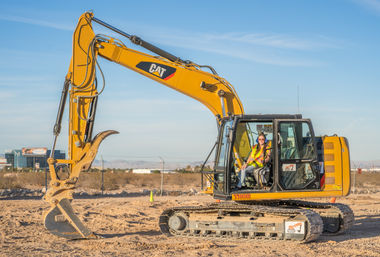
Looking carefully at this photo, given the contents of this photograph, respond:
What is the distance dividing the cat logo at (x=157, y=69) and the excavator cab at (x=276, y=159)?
6.30 feet

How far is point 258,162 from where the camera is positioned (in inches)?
461

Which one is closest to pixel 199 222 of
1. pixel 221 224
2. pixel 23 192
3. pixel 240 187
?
pixel 221 224

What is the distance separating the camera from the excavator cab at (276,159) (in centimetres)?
1155

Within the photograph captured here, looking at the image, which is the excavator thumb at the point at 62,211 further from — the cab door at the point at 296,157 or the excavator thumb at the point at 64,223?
the cab door at the point at 296,157

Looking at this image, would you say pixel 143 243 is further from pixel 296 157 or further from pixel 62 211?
pixel 296 157

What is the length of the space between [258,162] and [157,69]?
3.23m

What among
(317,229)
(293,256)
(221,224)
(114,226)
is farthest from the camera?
(114,226)

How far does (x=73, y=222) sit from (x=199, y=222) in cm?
277

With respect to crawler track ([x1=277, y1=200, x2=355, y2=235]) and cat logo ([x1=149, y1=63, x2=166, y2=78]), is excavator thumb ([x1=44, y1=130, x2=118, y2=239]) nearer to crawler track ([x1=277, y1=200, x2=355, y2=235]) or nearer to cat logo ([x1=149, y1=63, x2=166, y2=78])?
cat logo ([x1=149, y1=63, x2=166, y2=78])

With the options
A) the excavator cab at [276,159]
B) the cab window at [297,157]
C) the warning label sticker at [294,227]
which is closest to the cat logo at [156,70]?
the excavator cab at [276,159]

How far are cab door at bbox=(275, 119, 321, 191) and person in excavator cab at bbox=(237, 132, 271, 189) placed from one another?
0.95 ft

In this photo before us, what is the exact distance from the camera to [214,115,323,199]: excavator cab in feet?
37.9

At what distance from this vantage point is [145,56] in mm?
12688

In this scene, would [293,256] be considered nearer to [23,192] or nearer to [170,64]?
[170,64]
